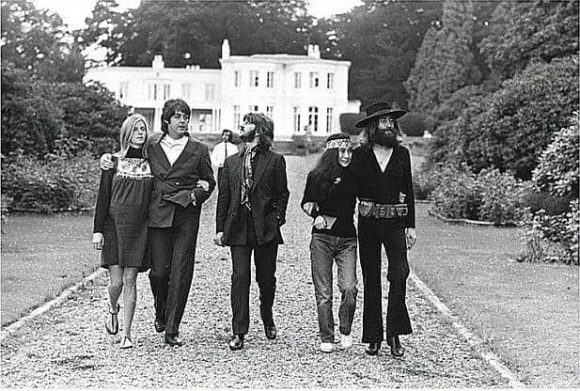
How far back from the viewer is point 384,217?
828 centimetres

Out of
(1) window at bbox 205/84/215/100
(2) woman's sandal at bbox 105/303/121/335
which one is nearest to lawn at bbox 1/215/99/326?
(2) woman's sandal at bbox 105/303/121/335

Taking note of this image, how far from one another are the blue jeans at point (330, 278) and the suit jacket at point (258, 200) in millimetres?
398

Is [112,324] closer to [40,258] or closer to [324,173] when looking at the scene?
[324,173]

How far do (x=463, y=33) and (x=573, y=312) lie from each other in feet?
201

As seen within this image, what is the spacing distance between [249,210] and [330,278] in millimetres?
881

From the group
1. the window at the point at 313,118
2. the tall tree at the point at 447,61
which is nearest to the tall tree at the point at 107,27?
the window at the point at 313,118

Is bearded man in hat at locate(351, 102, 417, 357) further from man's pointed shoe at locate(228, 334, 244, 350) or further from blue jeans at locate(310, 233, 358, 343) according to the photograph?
man's pointed shoe at locate(228, 334, 244, 350)

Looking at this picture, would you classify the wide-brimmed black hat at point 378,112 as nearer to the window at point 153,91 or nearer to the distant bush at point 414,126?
the distant bush at point 414,126

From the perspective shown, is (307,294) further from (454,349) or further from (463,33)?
(463,33)

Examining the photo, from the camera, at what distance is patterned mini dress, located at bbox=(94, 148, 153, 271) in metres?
8.48

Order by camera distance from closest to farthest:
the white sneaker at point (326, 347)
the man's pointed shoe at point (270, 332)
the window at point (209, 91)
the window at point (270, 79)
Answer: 1. the white sneaker at point (326, 347)
2. the man's pointed shoe at point (270, 332)
3. the window at point (270, 79)
4. the window at point (209, 91)

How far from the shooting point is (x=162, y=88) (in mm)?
72812

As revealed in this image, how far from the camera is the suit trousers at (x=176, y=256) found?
8562mm

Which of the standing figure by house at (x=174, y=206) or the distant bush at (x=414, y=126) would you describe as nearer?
the standing figure by house at (x=174, y=206)
